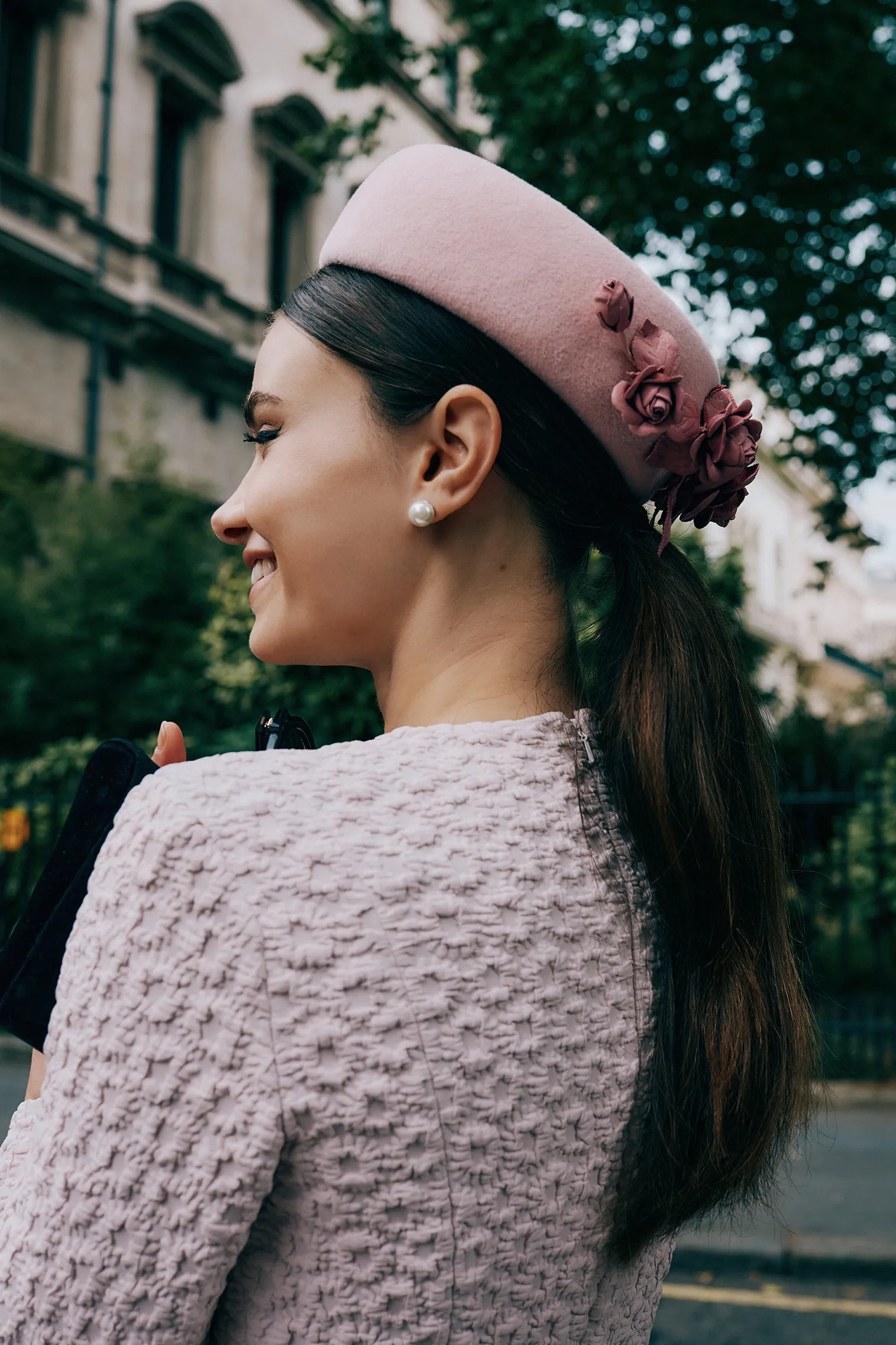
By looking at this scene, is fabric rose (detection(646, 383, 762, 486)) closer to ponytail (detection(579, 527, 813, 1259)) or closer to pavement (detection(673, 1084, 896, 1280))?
ponytail (detection(579, 527, 813, 1259))

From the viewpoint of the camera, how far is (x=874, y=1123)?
24.8 feet

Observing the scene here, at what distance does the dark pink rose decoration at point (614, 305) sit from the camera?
44.2 inches

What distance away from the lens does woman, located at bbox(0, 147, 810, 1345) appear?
0.86 metres

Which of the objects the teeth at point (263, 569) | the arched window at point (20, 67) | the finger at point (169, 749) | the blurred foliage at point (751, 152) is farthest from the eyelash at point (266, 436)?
the arched window at point (20, 67)

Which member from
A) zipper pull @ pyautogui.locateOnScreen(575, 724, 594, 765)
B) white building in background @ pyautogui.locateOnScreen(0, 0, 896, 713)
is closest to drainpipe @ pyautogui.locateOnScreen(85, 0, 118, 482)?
white building in background @ pyautogui.locateOnScreen(0, 0, 896, 713)

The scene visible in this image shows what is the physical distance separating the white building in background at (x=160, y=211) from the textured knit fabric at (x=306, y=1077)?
11397mm

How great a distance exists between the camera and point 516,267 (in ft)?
3.67

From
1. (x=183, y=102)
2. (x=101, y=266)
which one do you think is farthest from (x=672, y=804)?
(x=183, y=102)

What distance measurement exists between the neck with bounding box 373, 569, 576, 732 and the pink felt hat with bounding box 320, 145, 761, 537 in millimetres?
Result: 181

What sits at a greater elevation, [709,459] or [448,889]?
[709,459]

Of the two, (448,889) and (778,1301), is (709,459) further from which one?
(778,1301)

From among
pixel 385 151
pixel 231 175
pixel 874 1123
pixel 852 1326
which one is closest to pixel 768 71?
pixel 874 1123

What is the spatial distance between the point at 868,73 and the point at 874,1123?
6164mm

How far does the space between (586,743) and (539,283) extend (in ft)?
1.31
